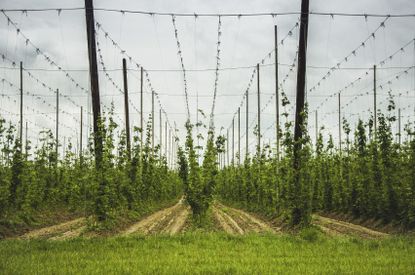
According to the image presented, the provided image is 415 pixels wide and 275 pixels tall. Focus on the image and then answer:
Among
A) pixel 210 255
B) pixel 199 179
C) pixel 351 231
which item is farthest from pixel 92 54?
pixel 351 231

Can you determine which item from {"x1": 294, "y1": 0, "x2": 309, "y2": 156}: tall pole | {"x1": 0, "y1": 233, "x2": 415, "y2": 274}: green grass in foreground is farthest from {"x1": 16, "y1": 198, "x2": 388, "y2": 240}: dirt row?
{"x1": 0, "y1": 233, "x2": 415, "y2": 274}: green grass in foreground

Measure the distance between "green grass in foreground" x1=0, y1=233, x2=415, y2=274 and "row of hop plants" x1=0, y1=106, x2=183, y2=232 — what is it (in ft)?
15.1

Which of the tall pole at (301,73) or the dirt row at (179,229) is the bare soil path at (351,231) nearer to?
the dirt row at (179,229)

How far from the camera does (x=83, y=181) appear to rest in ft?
78.0

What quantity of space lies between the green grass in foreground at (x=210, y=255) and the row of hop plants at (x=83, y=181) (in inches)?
181

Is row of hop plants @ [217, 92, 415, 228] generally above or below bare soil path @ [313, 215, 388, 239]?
above

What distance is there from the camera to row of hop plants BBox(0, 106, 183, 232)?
18.0m

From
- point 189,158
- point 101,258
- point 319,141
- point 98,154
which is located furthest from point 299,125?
point 101,258

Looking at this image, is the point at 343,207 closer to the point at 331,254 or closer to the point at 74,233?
the point at 74,233

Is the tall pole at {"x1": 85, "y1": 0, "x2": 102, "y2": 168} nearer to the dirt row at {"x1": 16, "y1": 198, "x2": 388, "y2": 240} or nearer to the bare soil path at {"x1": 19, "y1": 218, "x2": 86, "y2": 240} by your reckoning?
the bare soil path at {"x1": 19, "y1": 218, "x2": 86, "y2": 240}

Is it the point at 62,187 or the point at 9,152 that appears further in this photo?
the point at 62,187

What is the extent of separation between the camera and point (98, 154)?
18344 mm

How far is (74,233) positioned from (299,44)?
395 inches

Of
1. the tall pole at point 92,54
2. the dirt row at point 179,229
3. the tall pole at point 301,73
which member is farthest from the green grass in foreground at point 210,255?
the tall pole at point 92,54
